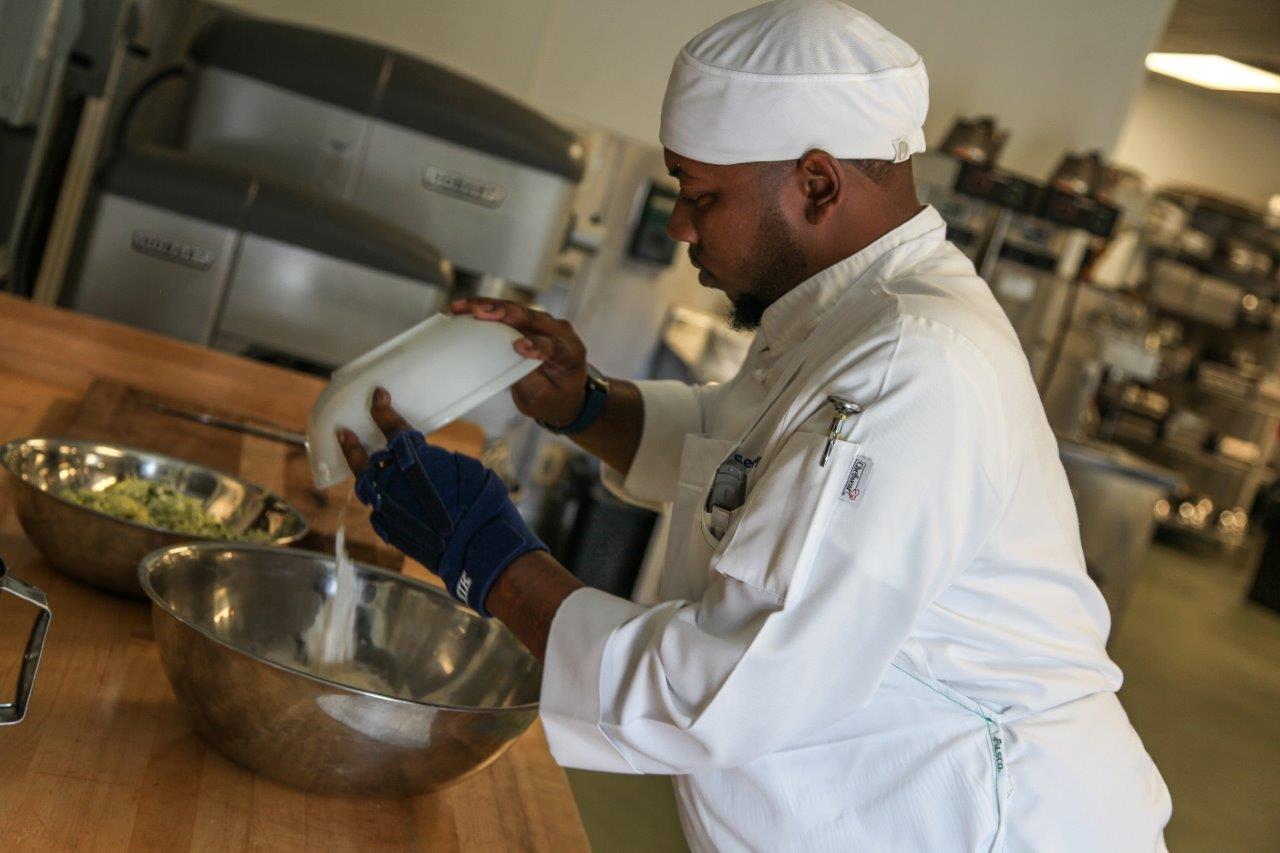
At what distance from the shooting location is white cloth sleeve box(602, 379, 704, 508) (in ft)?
5.60

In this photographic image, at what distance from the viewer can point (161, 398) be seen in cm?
201

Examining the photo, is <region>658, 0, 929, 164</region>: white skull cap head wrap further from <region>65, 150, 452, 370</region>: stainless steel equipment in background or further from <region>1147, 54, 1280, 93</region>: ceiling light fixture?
<region>1147, 54, 1280, 93</region>: ceiling light fixture

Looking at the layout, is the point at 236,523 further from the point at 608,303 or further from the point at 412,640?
the point at 608,303

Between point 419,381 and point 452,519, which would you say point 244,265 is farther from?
point 452,519

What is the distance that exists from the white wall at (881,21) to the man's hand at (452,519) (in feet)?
10.9

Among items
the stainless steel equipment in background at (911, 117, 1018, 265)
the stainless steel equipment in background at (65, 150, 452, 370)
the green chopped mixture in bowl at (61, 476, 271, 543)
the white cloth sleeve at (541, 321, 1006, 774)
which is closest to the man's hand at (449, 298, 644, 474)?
the green chopped mixture in bowl at (61, 476, 271, 543)

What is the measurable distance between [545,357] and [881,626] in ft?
2.01

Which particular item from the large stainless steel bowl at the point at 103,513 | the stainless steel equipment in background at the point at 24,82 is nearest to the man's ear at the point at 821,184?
the large stainless steel bowl at the point at 103,513

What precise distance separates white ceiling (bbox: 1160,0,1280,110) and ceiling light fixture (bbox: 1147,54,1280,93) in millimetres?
77

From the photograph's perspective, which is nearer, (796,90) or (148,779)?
(148,779)

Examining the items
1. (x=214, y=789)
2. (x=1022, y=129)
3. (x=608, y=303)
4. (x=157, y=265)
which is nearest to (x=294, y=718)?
(x=214, y=789)

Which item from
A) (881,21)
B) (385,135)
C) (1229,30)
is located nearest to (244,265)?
(385,135)

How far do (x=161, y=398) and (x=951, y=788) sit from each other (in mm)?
1392

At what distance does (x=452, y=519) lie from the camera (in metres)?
1.12
